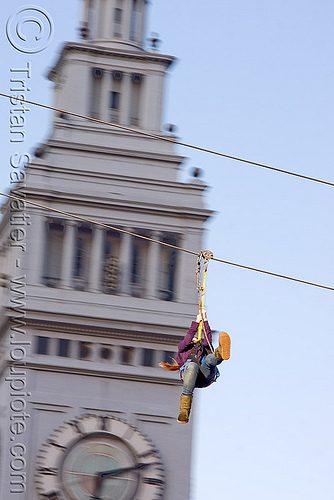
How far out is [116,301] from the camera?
7444cm

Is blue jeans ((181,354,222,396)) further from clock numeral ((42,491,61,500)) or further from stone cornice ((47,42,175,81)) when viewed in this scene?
stone cornice ((47,42,175,81))

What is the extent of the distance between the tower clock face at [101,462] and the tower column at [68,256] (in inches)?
244

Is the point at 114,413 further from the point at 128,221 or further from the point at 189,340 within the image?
the point at 189,340

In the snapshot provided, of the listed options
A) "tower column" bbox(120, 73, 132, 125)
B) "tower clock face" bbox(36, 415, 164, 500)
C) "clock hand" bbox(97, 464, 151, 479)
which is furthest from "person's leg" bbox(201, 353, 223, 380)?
"tower column" bbox(120, 73, 132, 125)

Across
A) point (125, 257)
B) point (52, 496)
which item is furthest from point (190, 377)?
point (125, 257)

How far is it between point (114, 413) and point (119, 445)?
4.17ft

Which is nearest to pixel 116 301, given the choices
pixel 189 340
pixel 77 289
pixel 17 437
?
pixel 77 289

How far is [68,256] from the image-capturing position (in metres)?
76.9

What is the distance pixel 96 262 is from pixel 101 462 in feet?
28.2

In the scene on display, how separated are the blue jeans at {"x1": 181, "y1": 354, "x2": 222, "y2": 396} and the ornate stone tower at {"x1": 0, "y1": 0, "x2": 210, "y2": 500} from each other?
4109 cm

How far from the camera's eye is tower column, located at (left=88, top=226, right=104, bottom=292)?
248ft

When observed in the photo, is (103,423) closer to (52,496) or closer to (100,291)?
(52,496)

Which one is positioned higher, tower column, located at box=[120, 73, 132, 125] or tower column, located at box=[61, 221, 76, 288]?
tower column, located at box=[120, 73, 132, 125]

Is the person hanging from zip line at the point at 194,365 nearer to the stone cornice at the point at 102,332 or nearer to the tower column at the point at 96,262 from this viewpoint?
the stone cornice at the point at 102,332
